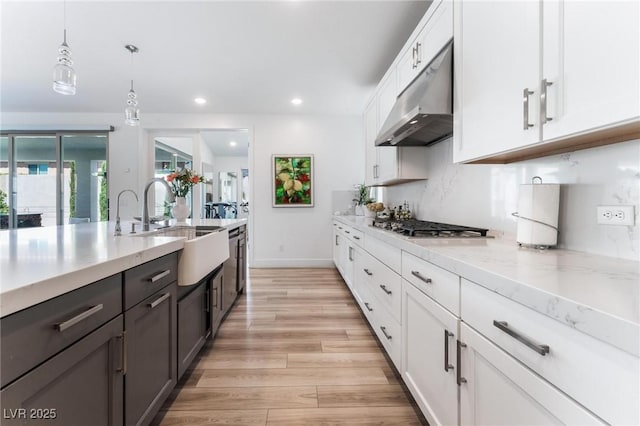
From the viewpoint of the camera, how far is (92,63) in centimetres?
325

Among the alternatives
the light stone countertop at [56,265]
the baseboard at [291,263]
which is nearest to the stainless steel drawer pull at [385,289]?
the light stone countertop at [56,265]

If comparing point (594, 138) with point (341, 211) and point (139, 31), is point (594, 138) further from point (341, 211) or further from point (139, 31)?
point (341, 211)

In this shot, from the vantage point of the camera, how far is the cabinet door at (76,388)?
0.69 meters

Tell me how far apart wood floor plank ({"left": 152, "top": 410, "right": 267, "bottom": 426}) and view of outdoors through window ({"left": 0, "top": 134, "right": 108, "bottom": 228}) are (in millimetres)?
4861

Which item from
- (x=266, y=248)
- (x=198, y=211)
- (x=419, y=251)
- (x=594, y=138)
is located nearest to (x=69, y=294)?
(x=419, y=251)

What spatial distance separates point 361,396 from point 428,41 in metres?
2.25

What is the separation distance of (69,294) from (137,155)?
198 inches

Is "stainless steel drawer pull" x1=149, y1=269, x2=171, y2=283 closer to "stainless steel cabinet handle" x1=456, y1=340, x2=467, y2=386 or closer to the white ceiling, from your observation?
"stainless steel cabinet handle" x1=456, y1=340, x2=467, y2=386

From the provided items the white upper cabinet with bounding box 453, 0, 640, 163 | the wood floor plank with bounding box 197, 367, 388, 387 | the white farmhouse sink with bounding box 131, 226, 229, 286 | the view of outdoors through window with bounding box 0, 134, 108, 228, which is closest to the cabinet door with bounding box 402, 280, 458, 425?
the wood floor plank with bounding box 197, 367, 388, 387

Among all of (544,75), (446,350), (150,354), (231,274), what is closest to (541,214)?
(544,75)

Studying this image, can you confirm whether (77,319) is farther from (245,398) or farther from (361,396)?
(361,396)

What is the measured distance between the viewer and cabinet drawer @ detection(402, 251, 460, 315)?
1074 mm

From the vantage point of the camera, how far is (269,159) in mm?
5090

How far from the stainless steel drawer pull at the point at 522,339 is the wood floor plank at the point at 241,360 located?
1.53 m
